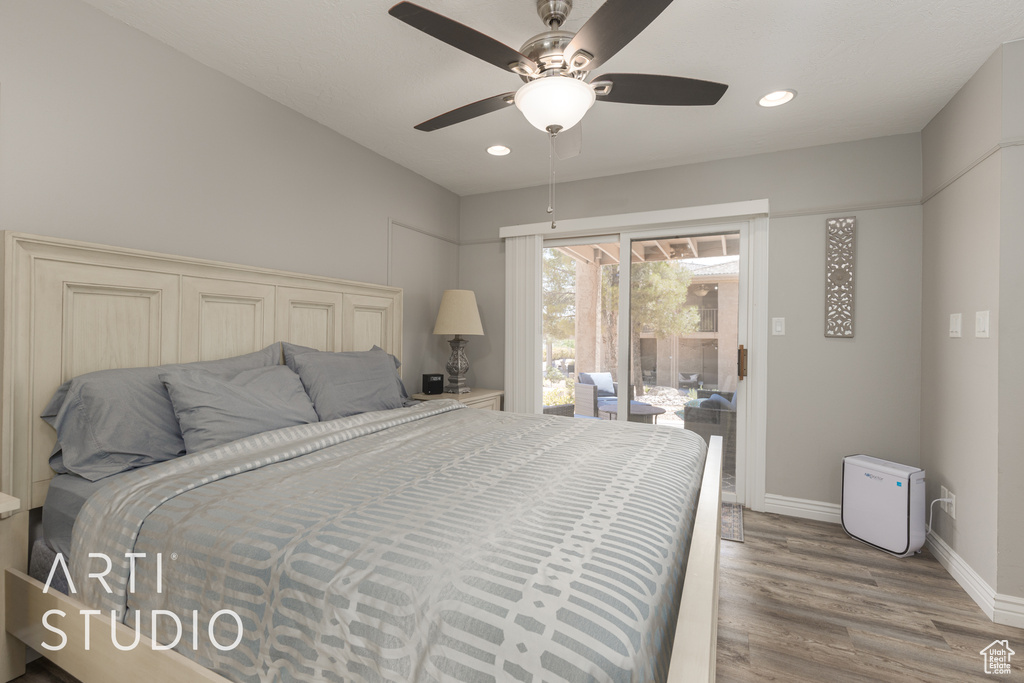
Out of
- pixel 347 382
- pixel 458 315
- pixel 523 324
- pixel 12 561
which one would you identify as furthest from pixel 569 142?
pixel 12 561

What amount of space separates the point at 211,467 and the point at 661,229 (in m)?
3.25

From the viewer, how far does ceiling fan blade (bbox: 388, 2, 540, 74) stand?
1356mm

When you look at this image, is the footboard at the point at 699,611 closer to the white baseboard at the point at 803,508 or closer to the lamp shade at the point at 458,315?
the white baseboard at the point at 803,508

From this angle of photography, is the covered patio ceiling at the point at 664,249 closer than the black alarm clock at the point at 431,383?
Yes

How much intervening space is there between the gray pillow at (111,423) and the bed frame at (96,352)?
10cm

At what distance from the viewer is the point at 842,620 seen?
196 centimetres

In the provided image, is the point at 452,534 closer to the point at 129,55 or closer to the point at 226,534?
the point at 226,534

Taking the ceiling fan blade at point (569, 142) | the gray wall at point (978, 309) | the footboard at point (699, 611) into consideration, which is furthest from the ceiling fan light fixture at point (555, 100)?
the gray wall at point (978, 309)

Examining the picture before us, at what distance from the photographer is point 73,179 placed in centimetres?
180

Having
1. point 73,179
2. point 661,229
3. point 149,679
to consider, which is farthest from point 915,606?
point 73,179

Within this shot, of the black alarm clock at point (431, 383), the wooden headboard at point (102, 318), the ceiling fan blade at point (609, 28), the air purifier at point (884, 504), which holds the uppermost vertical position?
the ceiling fan blade at point (609, 28)

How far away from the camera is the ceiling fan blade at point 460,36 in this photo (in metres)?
1.36

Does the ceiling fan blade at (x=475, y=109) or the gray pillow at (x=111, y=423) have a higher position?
the ceiling fan blade at (x=475, y=109)

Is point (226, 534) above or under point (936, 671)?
above
